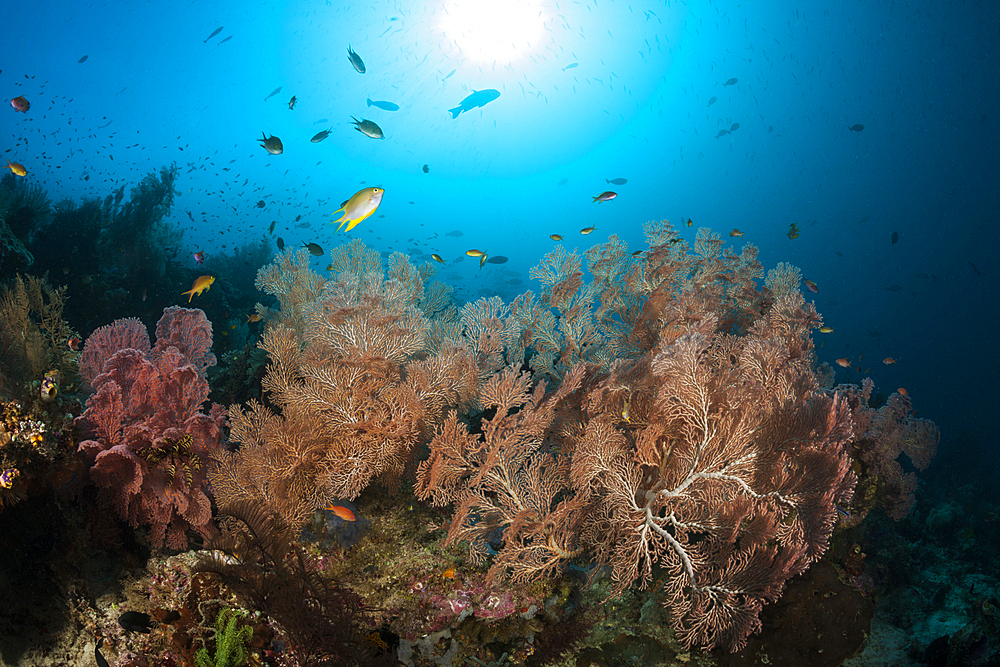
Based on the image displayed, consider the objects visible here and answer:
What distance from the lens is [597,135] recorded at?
6738 centimetres

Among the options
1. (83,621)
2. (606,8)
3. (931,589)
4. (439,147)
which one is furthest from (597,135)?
(83,621)

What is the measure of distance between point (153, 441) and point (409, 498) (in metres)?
2.19

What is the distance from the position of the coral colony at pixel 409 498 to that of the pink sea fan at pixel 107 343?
0.02 meters

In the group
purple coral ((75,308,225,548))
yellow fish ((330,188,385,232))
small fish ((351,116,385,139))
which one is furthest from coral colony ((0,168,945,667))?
small fish ((351,116,385,139))

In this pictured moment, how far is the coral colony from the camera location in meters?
2.75

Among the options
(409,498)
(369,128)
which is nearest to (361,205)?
(409,498)

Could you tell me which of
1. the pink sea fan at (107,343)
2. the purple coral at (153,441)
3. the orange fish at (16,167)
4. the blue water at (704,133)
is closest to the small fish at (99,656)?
the purple coral at (153,441)

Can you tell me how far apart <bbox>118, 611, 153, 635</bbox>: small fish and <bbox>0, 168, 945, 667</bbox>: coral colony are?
2 cm

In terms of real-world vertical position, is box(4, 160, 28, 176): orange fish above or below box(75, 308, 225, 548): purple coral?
above

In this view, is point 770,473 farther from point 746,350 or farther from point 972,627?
point 972,627

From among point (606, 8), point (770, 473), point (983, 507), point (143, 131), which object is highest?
point (143, 131)

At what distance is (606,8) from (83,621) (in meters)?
68.3

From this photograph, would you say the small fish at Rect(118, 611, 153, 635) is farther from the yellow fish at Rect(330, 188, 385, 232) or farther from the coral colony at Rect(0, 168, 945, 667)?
the yellow fish at Rect(330, 188, 385, 232)

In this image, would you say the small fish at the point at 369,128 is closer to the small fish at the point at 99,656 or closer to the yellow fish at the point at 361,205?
the yellow fish at the point at 361,205
